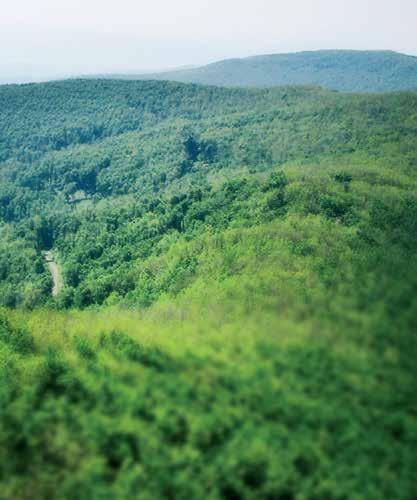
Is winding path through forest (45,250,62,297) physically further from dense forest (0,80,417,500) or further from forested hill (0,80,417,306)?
forested hill (0,80,417,306)

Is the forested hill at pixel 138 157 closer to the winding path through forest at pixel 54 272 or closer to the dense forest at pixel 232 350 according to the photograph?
the dense forest at pixel 232 350

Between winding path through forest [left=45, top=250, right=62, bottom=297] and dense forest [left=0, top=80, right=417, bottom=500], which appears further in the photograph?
winding path through forest [left=45, top=250, right=62, bottom=297]

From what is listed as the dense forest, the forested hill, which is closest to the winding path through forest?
the dense forest

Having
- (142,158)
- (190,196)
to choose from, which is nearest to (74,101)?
(142,158)

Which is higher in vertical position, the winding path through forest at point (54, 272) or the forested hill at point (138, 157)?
the forested hill at point (138, 157)

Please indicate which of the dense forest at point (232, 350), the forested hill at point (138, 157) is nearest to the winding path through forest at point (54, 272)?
the dense forest at point (232, 350)

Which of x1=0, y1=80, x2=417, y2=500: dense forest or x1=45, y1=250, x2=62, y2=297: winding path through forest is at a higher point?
A: x1=0, y1=80, x2=417, y2=500: dense forest

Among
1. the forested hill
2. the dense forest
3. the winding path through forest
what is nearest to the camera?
the dense forest
